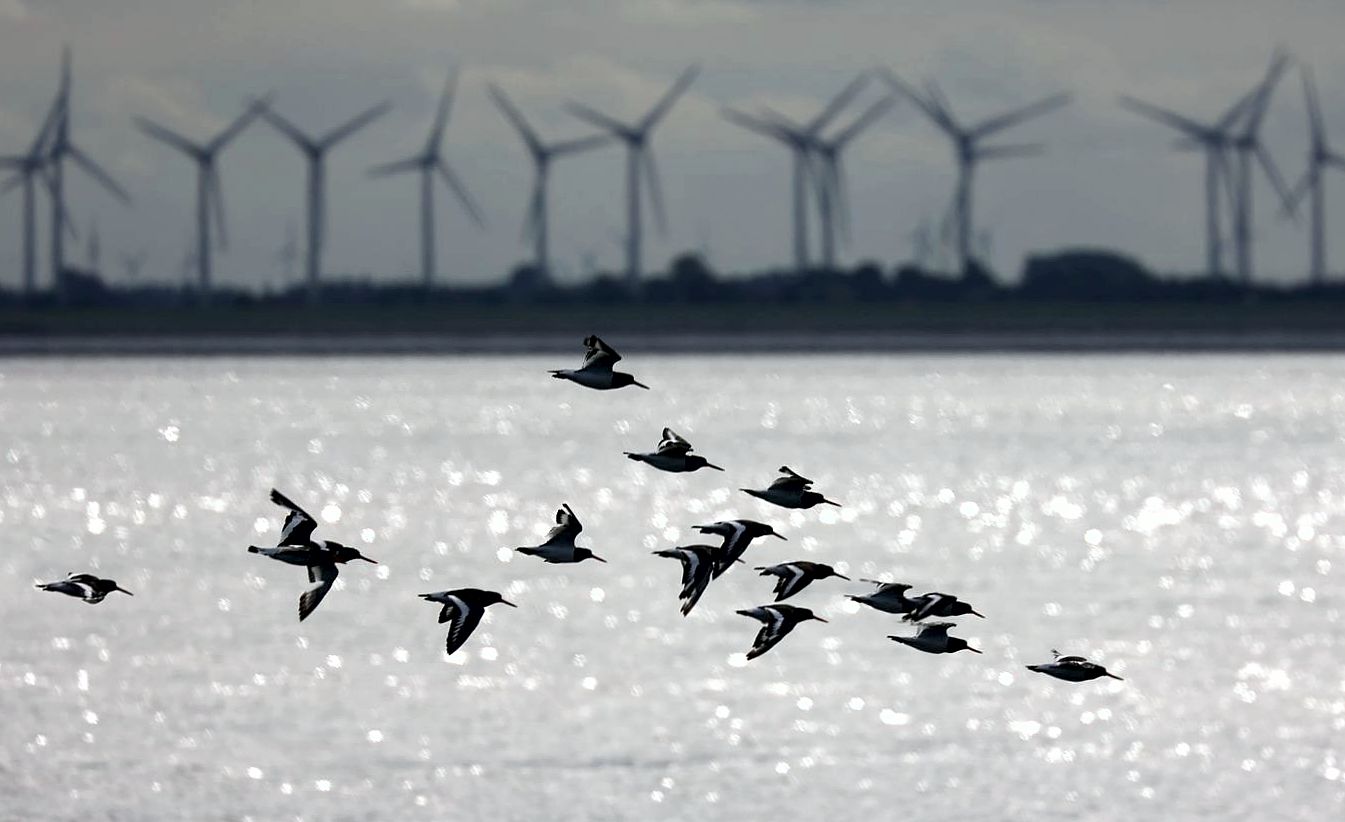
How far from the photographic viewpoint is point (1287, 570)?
12719cm

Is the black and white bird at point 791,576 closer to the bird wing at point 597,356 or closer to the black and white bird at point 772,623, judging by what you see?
the black and white bird at point 772,623

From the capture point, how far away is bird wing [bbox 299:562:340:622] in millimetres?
29125

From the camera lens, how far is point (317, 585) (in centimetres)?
2917

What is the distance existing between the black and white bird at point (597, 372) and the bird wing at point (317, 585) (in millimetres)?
3386

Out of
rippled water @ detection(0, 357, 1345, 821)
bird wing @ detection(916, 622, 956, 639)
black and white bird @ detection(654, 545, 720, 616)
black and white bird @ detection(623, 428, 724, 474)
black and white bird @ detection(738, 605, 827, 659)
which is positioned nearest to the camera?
black and white bird @ detection(654, 545, 720, 616)

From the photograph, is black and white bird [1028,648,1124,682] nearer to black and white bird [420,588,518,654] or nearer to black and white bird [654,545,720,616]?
black and white bird [654,545,720,616]

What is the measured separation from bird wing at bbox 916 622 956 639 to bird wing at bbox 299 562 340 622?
713 cm

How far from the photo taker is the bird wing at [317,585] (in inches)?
1147

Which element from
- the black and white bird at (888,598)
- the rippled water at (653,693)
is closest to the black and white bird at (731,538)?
the black and white bird at (888,598)

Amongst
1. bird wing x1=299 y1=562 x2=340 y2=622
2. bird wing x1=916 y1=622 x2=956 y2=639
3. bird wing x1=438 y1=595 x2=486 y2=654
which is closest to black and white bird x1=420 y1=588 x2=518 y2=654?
bird wing x1=438 y1=595 x2=486 y2=654

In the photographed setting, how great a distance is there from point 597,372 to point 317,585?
4.14 meters

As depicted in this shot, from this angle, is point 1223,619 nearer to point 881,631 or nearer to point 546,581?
point 881,631

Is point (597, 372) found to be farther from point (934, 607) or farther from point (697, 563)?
point (934, 607)

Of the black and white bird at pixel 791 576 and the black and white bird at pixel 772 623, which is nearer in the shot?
the black and white bird at pixel 772 623
